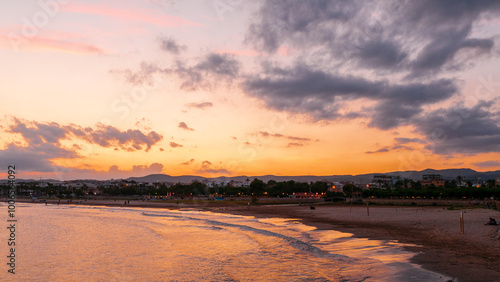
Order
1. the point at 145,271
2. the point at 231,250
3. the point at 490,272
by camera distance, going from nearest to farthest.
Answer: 1. the point at 490,272
2. the point at 145,271
3. the point at 231,250

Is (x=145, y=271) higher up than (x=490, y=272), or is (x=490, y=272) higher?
(x=490, y=272)

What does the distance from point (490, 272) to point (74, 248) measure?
32.8m

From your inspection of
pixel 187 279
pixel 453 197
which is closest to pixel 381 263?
pixel 187 279

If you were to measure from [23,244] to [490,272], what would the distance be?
40740mm

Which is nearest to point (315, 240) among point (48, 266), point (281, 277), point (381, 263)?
point (381, 263)

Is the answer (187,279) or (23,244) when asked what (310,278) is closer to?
(187,279)

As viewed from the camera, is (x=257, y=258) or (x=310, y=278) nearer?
(x=310, y=278)

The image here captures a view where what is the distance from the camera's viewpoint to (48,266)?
2505 centimetres

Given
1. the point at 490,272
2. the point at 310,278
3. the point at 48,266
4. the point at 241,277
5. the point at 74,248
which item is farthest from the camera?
the point at 74,248

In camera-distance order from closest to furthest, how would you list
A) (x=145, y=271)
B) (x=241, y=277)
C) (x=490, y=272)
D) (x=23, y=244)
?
(x=490, y=272)
(x=241, y=277)
(x=145, y=271)
(x=23, y=244)

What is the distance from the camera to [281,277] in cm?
1933

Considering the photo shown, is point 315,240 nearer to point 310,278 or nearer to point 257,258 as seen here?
point 257,258

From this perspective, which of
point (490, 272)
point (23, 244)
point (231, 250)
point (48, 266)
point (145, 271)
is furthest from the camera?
point (23, 244)

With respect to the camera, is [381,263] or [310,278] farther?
[381,263]
